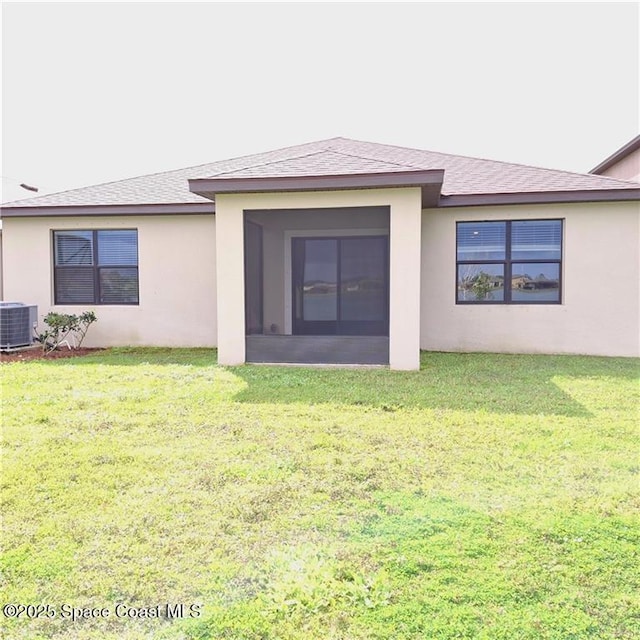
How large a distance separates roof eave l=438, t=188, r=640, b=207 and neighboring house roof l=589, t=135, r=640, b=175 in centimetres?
264

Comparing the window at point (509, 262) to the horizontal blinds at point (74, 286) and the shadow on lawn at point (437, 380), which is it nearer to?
the shadow on lawn at point (437, 380)

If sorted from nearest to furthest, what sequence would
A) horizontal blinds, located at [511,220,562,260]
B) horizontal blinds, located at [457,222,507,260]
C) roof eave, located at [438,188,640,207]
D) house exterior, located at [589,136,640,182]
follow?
roof eave, located at [438,188,640,207], horizontal blinds, located at [511,220,562,260], horizontal blinds, located at [457,222,507,260], house exterior, located at [589,136,640,182]

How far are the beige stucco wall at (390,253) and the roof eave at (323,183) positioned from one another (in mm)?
212

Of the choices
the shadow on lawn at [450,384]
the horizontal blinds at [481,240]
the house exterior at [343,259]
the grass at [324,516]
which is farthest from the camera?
the horizontal blinds at [481,240]

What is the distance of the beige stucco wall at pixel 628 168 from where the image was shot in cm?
1177

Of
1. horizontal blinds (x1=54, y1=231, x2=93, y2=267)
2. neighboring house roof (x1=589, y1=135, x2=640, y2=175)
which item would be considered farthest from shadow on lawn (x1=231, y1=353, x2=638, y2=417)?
neighboring house roof (x1=589, y1=135, x2=640, y2=175)

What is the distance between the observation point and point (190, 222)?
11039 mm

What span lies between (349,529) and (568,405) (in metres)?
4.01

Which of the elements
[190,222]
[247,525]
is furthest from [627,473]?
[190,222]

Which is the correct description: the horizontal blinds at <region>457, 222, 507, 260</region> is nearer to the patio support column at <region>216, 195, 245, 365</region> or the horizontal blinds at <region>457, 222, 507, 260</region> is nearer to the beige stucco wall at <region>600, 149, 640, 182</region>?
the beige stucco wall at <region>600, 149, 640, 182</region>

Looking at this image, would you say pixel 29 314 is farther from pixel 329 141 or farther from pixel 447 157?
pixel 447 157

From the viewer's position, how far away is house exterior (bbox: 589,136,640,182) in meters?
11.7

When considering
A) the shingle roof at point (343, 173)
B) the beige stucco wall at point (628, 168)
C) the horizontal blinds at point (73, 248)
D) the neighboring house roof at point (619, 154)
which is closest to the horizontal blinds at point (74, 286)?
the horizontal blinds at point (73, 248)

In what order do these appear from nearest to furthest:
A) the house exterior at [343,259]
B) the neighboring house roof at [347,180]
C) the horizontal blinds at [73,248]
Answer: the neighboring house roof at [347,180]
the house exterior at [343,259]
the horizontal blinds at [73,248]
